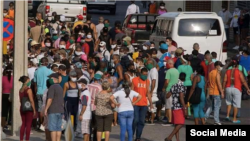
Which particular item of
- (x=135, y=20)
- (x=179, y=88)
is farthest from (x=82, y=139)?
(x=135, y=20)

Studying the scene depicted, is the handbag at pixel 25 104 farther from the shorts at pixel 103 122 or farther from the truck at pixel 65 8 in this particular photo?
the truck at pixel 65 8

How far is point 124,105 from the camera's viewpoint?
1658 centimetres

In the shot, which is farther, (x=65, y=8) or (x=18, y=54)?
(x=65, y=8)

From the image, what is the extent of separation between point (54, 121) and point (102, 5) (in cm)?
3652

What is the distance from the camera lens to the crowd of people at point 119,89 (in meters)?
16.6

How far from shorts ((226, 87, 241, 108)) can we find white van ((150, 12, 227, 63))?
4.86 meters

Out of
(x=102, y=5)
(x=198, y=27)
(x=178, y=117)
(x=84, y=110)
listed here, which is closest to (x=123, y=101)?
(x=84, y=110)

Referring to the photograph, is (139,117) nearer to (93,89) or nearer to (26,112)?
(93,89)

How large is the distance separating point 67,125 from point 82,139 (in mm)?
1949

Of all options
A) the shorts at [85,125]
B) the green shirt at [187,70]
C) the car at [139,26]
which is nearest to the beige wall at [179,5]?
the car at [139,26]

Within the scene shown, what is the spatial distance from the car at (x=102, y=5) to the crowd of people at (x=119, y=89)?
90.0 ft

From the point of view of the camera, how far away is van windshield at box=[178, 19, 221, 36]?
83.8ft

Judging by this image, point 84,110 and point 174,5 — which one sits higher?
point 174,5

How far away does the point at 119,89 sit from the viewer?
60.8ft
